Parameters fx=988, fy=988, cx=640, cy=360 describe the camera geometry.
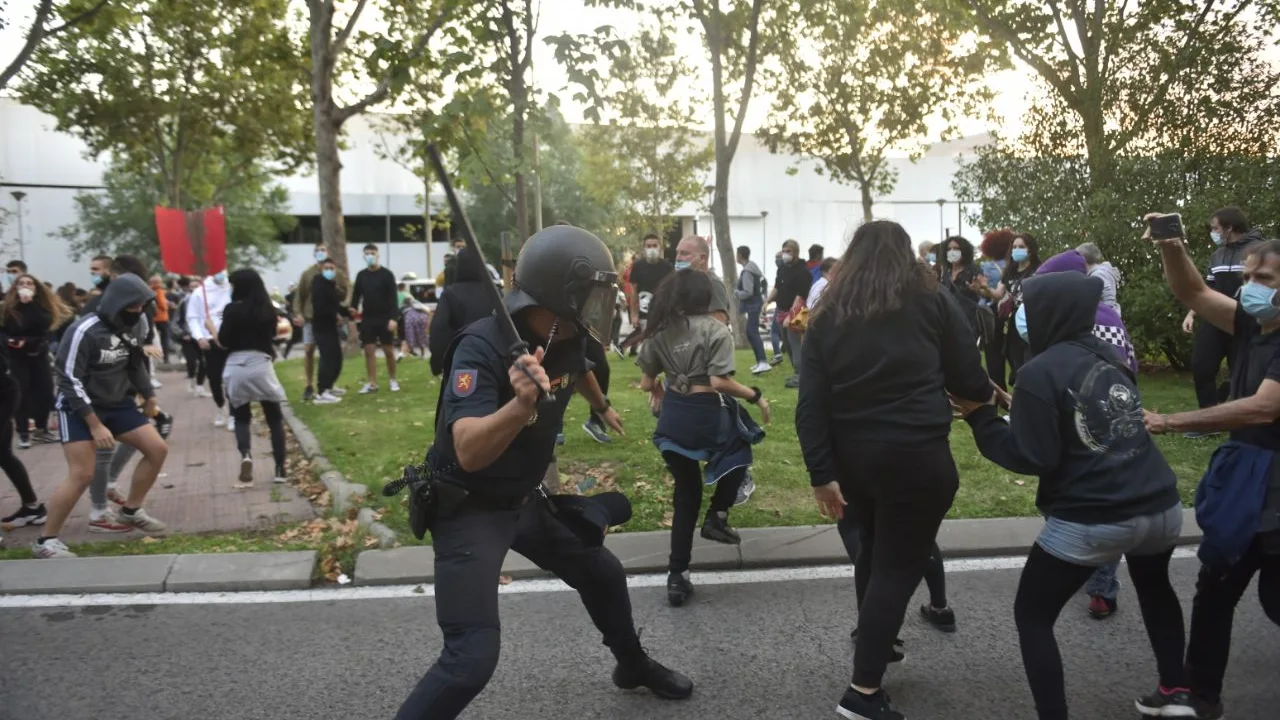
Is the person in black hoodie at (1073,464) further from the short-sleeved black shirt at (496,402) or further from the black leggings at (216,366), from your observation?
the black leggings at (216,366)

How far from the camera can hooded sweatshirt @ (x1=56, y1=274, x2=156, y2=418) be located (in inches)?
234

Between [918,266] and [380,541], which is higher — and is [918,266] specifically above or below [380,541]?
above

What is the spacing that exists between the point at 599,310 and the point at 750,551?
293 cm

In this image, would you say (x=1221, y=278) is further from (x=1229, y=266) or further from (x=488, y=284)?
(x=488, y=284)

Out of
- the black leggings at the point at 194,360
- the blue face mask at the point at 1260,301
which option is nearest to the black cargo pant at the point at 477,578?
the blue face mask at the point at 1260,301

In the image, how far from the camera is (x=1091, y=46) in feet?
45.6

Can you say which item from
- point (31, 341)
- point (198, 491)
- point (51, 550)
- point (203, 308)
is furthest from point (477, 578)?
point (203, 308)

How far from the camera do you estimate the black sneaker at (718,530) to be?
563 cm

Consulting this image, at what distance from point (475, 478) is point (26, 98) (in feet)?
68.6

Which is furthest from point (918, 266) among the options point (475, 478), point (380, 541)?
point (380, 541)

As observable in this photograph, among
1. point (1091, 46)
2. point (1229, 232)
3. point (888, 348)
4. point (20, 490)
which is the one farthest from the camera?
point (1091, 46)

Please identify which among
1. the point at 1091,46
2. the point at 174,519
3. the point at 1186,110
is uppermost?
the point at 1091,46

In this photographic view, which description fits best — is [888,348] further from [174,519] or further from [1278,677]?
[174,519]

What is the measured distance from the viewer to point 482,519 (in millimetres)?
3105
